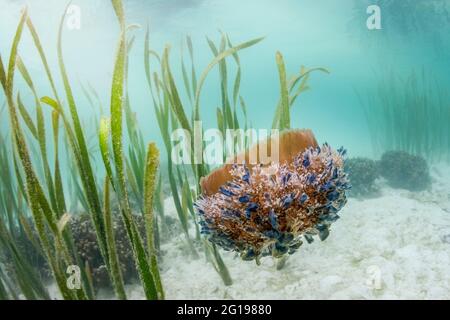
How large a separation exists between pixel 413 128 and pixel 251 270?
1098 cm

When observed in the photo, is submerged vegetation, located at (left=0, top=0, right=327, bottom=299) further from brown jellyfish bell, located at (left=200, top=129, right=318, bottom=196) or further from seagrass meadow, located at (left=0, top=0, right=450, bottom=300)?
brown jellyfish bell, located at (left=200, top=129, right=318, bottom=196)

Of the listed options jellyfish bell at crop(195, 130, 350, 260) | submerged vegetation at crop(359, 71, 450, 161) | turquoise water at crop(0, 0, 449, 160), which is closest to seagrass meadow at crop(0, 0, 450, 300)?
jellyfish bell at crop(195, 130, 350, 260)

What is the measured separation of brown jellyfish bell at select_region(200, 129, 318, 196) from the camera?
221 cm

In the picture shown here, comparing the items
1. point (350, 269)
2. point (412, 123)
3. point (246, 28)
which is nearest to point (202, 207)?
point (350, 269)

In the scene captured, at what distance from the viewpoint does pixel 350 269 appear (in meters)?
3.32

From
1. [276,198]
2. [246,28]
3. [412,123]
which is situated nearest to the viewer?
[276,198]

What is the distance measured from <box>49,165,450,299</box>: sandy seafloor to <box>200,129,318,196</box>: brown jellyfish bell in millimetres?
1486

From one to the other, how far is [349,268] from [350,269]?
27mm

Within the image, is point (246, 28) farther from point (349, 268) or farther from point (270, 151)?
point (270, 151)
